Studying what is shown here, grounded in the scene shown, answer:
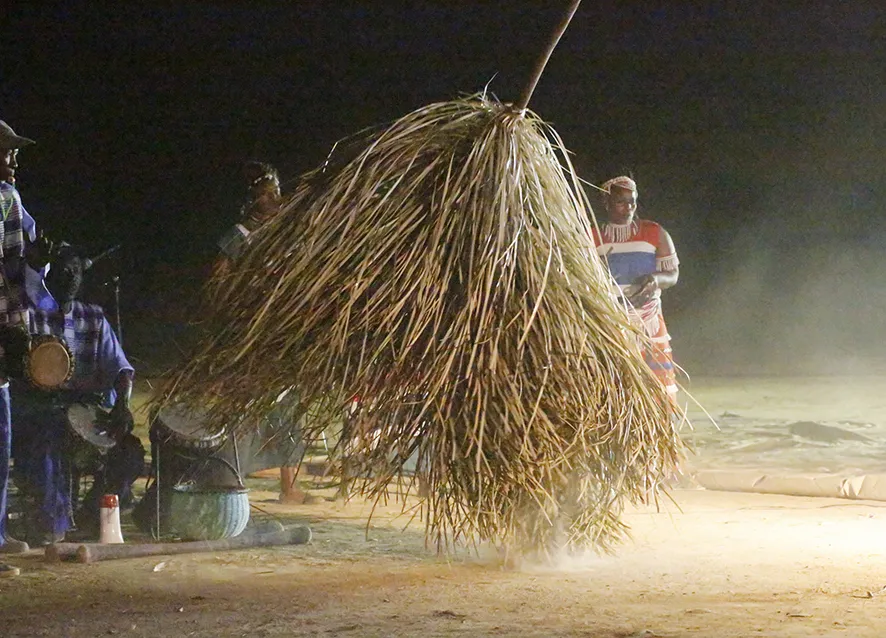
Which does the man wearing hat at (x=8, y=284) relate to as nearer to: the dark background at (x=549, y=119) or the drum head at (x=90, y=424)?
the drum head at (x=90, y=424)

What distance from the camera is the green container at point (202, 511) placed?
490 cm

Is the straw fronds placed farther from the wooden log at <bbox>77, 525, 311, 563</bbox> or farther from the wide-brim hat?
the wide-brim hat

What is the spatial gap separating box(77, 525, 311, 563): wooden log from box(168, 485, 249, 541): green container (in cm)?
9

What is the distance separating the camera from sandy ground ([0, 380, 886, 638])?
341cm

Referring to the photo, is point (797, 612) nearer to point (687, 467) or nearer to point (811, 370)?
point (687, 467)

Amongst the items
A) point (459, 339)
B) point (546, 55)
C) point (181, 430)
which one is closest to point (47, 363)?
point (181, 430)

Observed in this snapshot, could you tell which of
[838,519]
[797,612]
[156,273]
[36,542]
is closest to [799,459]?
[838,519]

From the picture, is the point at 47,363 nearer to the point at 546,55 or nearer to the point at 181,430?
the point at 181,430

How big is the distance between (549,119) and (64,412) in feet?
23.0

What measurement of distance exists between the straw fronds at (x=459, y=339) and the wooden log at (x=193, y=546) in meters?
0.77

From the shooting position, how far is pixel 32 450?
512cm

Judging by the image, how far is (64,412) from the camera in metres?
5.12

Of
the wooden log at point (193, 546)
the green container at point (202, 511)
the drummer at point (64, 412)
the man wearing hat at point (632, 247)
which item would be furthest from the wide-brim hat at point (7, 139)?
the man wearing hat at point (632, 247)

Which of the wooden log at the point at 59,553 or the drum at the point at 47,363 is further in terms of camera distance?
the drum at the point at 47,363
